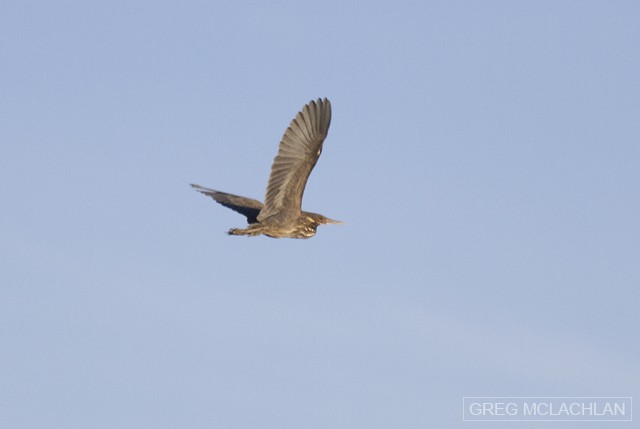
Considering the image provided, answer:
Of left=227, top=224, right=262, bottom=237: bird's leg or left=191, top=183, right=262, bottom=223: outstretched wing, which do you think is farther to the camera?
left=191, top=183, right=262, bottom=223: outstretched wing

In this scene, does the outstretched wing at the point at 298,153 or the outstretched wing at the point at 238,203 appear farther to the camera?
the outstretched wing at the point at 238,203

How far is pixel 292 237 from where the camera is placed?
30.5m

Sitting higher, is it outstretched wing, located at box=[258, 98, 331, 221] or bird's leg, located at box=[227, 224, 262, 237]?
outstretched wing, located at box=[258, 98, 331, 221]

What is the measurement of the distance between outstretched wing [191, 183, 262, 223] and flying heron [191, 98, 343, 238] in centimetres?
162

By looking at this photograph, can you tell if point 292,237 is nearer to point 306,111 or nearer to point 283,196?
point 283,196

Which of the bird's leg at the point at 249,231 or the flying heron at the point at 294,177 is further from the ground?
the flying heron at the point at 294,177

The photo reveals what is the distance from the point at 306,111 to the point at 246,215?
4007 millimetres

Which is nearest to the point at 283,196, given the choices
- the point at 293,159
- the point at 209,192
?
the point at 293,159

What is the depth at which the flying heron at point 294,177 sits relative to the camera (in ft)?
96.1

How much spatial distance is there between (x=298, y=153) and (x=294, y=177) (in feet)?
1.88

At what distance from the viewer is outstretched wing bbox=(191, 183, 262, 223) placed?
3225 cm

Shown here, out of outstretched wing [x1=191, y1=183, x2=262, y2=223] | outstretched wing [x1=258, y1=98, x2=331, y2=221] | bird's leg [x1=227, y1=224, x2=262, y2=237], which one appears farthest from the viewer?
outstretched wing [x1=191, y1=183, x2=262, y2=223]

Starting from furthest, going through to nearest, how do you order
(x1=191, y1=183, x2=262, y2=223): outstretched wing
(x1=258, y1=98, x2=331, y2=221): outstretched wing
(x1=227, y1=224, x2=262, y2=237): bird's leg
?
(x1=191, y1=183, x2=262, y2=223): outstretched wing
(x1=258, y1=98, x2=331, y2=221): outstretched wing
(x1=227, y1=224, x2=262, y2=237): bird's leg

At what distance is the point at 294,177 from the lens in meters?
29.7
